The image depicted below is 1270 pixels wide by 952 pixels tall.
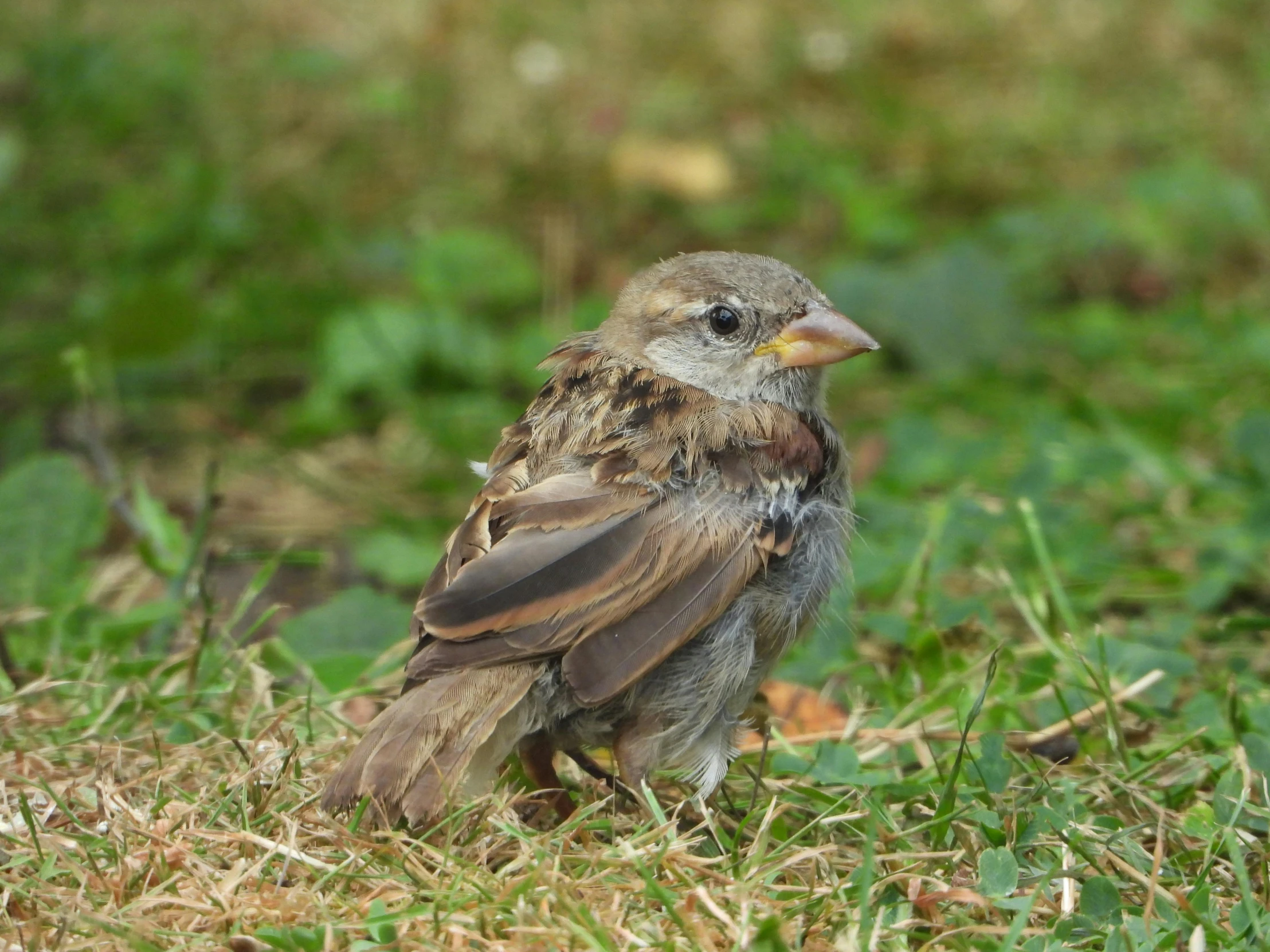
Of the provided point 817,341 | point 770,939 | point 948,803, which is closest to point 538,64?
point 817,341

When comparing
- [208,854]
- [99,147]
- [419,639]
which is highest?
[99,147]

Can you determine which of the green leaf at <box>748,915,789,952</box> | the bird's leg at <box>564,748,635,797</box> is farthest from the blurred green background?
the green leaf at <box>748,915,789,952</box>

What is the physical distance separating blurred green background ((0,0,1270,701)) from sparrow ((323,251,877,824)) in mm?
471

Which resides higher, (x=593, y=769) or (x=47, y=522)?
(x=47, y=522)

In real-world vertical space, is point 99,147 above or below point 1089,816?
above

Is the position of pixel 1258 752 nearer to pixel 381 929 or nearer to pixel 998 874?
pixel 998 874

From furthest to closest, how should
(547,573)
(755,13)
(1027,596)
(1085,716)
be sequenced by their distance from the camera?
1. (755,13)
2. (1027,596)
3. (1085,716)
4. (547,573)

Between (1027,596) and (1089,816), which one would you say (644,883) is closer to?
(1089,816)

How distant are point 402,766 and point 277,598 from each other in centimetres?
216

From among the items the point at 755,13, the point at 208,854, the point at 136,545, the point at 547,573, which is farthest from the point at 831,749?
the point at 755,13

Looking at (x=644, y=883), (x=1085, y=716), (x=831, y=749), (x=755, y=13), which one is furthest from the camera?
(x=755, y=13)

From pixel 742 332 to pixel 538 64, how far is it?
4464 mm

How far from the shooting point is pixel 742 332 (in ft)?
12.7

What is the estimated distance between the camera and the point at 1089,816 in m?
3.12
